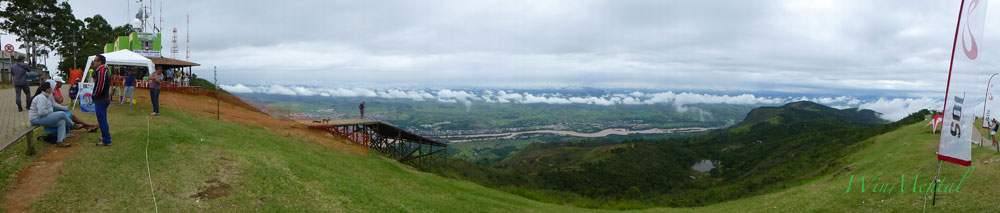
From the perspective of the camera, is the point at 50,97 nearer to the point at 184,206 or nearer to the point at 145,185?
the point at 145,185

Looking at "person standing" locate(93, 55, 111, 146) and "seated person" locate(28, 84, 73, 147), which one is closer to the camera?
"seated person" locate(28, 84, 73, 147)

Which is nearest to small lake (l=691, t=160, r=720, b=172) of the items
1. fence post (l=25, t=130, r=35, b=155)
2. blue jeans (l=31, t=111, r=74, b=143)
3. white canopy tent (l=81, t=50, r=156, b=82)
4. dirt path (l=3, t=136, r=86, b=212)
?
white canopy tent (l=81, t=50, r=156, b=82)

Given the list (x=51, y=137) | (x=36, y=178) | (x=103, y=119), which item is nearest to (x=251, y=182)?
(x=36, y=178)

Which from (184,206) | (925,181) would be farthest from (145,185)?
(925,181)

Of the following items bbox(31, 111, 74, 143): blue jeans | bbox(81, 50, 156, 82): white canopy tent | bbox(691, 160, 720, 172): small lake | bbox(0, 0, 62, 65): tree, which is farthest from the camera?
bbox(691, 160, 720, 172): small lake

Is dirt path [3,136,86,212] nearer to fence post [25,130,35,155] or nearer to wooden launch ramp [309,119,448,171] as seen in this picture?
fence post [25,130,35,155]

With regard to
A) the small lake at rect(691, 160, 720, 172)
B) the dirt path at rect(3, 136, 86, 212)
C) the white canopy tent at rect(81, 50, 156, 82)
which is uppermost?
the white canopy tent at rect(81, 50, 156, 82)

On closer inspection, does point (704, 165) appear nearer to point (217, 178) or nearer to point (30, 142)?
point (217, 178)
